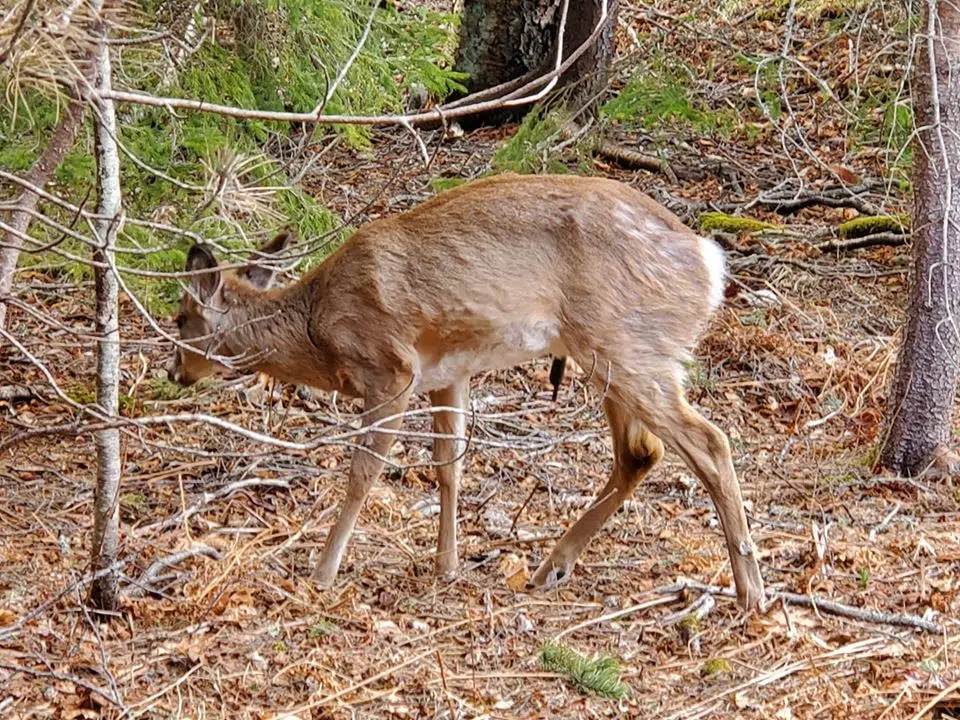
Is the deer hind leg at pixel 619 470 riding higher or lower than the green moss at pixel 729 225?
lower

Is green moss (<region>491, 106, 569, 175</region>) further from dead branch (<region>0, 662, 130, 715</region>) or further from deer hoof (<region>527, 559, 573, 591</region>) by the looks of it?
dead branch (<region>0, 662, 130, 715</region>)

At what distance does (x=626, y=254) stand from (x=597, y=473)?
2094 millimetres

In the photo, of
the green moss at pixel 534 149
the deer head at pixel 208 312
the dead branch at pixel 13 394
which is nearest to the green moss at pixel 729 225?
the green moss at pixel 534 149

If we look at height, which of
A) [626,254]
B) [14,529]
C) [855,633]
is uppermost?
[626,254]

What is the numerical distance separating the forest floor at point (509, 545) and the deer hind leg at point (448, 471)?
17cm

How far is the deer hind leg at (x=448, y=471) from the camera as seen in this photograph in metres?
6.81

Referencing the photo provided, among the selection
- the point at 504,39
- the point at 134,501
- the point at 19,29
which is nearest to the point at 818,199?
the point at 504,39

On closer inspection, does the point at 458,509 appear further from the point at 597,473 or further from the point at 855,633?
the point at 855,633

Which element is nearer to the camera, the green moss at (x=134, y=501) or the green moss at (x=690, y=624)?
the green moss at (x=690, y=624)

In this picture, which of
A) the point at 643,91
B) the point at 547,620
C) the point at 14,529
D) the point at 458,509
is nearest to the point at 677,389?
the point at 547,620

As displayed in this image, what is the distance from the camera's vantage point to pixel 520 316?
666 cm

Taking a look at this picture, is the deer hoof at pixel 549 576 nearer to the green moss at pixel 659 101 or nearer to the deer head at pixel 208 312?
the deer head at pixel 208 312

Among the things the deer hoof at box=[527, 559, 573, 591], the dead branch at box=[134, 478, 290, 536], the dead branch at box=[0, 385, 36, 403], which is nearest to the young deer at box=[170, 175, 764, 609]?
the deer hoof at box=[527, 559, 573, 591]

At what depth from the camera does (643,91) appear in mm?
10258
